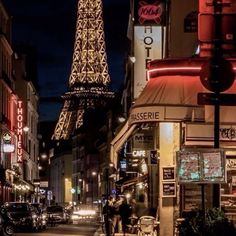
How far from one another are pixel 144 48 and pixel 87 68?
135m

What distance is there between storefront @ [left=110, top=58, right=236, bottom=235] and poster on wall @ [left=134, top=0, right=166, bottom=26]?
21.8ft

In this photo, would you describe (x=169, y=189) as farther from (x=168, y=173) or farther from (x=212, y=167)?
(x=212, y=167)

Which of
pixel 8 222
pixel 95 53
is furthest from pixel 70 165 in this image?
pixel 8 222

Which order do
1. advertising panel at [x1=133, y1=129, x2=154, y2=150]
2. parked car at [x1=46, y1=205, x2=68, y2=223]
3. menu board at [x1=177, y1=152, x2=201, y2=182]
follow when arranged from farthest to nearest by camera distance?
parked car at [x1=46, y1=205, x2=68, y2=223], advertising panel at [x1=133, y1=129, x2=154, y2=150], menu board at [x1=177, y1=152, x2=201, y2=182]

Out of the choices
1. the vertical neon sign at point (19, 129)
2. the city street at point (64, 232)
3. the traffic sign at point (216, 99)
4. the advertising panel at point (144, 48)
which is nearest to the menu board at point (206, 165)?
the traffic sign at point (216, 99)

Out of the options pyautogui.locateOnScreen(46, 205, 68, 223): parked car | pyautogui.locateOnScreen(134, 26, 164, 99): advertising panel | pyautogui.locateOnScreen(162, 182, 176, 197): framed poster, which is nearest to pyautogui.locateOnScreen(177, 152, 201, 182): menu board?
pyautogui.locateOnScreen(162, 182, 176, 197): framed poster

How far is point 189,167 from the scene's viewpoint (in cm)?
2008

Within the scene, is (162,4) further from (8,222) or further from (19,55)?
(19,55)

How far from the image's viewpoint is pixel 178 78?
90.9 ft

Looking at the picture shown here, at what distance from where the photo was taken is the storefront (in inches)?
1028

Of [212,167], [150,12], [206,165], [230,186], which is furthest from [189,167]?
[150,12]

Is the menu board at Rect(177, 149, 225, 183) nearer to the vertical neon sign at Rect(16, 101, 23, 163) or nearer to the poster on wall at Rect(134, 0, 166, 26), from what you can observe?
the poster on wall at Rect(134, 0, 166, 26)

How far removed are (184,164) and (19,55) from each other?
90226 mm

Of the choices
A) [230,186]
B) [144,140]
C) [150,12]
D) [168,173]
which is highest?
[150,12]
